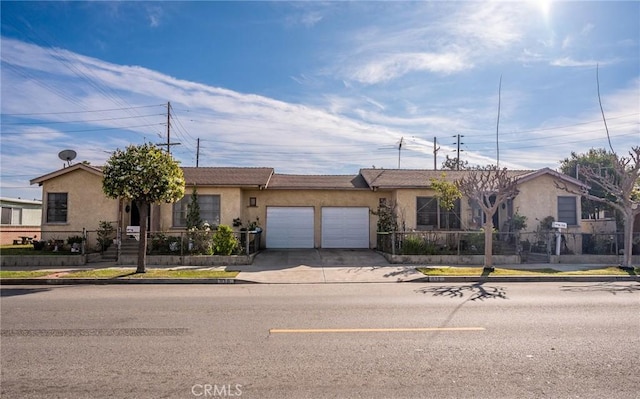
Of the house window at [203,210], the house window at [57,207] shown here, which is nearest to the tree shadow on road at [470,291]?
the house window at [203,210]

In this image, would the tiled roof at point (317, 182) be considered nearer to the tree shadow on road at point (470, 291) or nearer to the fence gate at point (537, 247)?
the fence gate at point (537, 247)

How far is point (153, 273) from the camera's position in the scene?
48.6 ft

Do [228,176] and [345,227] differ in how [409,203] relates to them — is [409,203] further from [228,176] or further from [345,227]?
[228,176]

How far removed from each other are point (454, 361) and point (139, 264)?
12105 millimetres

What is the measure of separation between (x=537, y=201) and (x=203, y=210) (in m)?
15.9

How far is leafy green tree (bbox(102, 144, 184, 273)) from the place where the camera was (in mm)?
14422

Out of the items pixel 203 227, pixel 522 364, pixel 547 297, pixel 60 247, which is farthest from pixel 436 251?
pixel 60 247

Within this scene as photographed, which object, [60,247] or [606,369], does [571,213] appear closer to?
[606,369]

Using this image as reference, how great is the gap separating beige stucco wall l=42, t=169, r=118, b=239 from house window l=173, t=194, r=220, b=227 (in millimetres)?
2647

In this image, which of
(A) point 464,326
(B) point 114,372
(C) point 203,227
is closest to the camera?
(B) point 114,372

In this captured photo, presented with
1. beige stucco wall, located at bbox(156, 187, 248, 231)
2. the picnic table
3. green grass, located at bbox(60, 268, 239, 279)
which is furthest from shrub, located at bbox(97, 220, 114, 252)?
the picnic table

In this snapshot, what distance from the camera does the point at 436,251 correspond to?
60.4 feet

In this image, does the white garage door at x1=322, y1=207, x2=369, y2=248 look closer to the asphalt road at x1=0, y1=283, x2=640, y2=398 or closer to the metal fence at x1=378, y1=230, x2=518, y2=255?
the metal fence at x1=378, y1=230, x2=518, y2=255

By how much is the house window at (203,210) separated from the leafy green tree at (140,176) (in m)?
6.12
